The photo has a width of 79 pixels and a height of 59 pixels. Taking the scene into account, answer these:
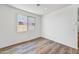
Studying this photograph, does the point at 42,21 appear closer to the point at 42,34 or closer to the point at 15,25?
the point at 42,34

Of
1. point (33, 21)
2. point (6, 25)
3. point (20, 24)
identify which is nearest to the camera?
point (20, 24)

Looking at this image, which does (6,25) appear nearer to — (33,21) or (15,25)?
(15,25)

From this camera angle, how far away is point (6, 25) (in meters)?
1.26
